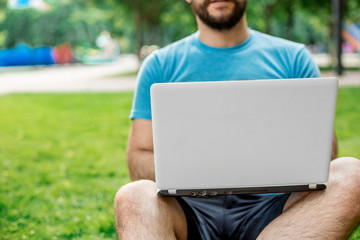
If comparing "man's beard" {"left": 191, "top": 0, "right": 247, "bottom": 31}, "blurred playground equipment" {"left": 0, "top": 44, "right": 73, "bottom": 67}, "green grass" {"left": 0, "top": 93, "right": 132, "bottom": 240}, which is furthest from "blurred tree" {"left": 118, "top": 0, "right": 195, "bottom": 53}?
"man's beard" {"left": 191, "top": 0, "right": 247, "bottom": 31}

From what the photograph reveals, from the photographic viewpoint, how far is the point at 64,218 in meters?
2.85

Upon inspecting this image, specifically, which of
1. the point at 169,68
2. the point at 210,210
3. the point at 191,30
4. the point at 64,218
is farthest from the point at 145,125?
the point at 191,30

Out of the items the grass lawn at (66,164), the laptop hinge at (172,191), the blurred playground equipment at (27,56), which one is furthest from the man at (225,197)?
the blurred playground equipment at (27,56)

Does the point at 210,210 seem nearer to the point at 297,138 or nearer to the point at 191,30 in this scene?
the point at 297,138

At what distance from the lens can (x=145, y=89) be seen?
1.96 metres

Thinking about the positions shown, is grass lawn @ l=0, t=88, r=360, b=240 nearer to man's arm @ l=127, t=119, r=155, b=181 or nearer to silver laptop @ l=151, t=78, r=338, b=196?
man's arm @ l=127, t=119, r=155, b=181

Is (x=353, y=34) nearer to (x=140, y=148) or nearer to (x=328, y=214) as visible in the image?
(x=140, y=148)

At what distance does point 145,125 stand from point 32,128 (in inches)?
169

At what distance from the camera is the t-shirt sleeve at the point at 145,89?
1.94 m

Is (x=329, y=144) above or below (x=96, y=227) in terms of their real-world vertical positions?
above

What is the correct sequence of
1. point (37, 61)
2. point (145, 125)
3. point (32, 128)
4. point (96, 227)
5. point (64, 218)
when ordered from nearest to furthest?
point (145, 125) < point (96, 227) < point (64, 218) < point (32, 128) < point (37, 61)

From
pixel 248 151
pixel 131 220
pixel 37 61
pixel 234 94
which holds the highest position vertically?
pixel 234 94

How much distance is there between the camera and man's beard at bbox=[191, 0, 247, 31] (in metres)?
2.00

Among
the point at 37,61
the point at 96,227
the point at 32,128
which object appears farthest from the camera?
the point at 37,61
